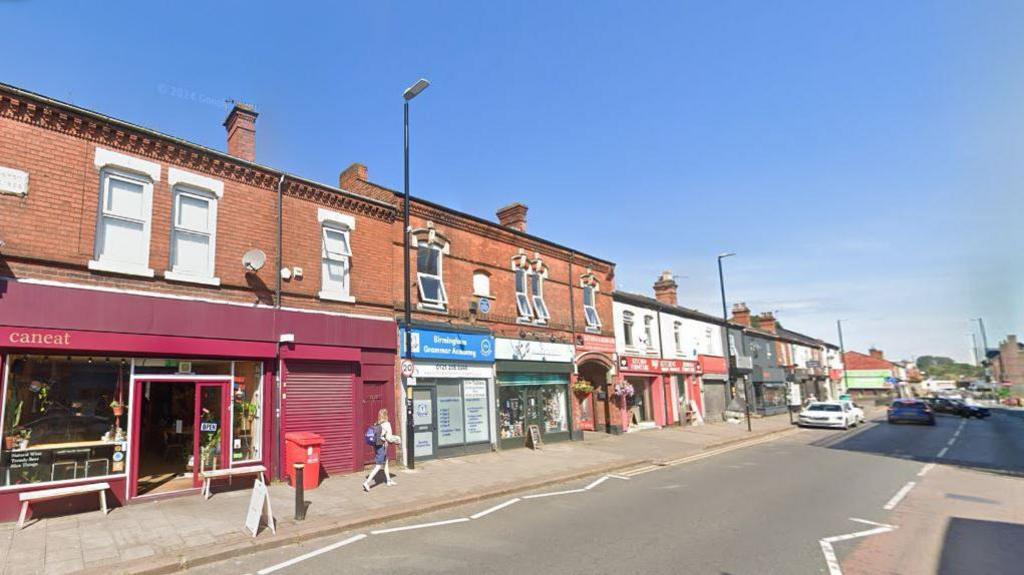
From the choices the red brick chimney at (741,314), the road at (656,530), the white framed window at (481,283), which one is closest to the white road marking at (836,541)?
the road at (656,530)

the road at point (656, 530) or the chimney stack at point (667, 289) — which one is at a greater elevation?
the chimney stack at point (667, 289)

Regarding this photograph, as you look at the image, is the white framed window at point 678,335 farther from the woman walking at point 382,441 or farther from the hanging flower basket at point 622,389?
the woman walking at point 382,441

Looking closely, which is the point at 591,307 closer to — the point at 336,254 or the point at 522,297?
the point at 522,297

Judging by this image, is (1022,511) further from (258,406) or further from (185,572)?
(258,406)

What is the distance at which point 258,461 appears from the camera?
11891 mm

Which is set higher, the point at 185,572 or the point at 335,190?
the point at 335,190

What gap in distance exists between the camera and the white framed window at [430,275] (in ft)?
53.8

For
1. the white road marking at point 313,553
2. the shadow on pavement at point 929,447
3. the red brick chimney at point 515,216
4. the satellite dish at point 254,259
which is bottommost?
the shadow on pavement at point 929,447

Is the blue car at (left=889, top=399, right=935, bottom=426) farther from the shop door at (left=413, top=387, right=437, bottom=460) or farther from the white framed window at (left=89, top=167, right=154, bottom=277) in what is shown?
the white framed window at (left=89, top=167, right=154, bottom=277)

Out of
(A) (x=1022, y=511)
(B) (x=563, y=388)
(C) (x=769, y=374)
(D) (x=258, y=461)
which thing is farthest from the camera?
(C) (x=769, y=374)

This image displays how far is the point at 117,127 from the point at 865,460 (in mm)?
21507

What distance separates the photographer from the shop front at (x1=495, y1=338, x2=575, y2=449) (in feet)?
60.5

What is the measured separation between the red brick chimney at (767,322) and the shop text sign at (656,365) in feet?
61.6

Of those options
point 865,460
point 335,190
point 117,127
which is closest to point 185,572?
point 117,127
